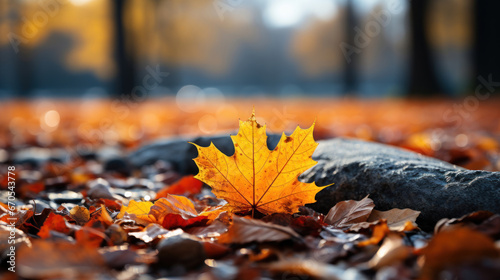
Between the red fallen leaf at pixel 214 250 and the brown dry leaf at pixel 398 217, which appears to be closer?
the red fallen leaf at pixel 214 250

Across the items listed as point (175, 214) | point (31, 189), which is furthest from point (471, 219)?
point (31, 189)

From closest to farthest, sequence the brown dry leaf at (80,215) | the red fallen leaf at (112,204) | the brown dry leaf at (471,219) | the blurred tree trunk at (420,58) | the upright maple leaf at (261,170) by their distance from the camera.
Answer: the brown dry leaf at (471,219) → the upright maple leaf at (261,170) → the brown dry leaf at (80,215) → the red fallen leaf at (112,204) → the blurred tree trunk at (420,58)

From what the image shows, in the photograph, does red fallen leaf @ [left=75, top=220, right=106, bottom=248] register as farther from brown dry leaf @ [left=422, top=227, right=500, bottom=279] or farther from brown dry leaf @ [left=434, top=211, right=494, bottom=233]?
brown dry leaf @ [left=434, top=211, right=494, bottom=233]

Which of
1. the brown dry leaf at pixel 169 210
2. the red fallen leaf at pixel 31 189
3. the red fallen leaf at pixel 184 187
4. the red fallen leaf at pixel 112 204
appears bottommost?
the red fallen leaf at pixel 31 189

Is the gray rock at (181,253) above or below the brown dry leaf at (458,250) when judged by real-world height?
below

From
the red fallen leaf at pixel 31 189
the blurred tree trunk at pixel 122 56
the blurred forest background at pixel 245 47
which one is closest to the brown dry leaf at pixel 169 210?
the red fallen leaf at pixel 31 189

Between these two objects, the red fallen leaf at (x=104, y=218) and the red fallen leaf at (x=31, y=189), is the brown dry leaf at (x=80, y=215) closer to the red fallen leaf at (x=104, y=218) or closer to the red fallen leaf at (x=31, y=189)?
the red fallen leaf at (x=104, y=218)

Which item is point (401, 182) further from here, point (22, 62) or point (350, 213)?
point (22, 62)
